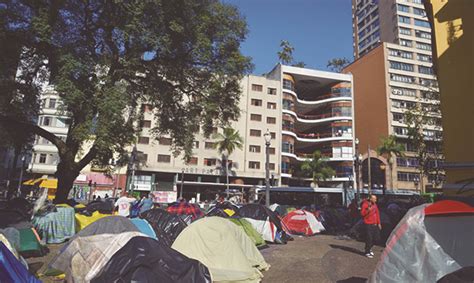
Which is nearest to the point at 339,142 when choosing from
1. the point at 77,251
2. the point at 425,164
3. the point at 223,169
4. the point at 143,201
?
the point at 223,169

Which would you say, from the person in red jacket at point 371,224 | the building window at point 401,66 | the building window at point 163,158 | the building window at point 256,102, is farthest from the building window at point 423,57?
the person in red jacket at point 371,224

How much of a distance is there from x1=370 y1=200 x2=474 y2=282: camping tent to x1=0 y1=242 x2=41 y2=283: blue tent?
514cm

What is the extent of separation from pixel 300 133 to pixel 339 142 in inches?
367

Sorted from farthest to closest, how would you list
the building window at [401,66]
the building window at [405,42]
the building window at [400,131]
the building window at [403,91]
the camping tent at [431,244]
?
1. the building window at [405,42]
2. the building window at [401,66]
3. the building window at [403,91]
4. the building window at [400,131]
5. the camping tent at [431,244]

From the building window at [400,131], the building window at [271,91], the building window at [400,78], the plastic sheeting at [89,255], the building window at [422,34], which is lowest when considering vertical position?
the plastic sheeting at [89,255]

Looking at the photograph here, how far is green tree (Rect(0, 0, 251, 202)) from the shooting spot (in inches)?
477

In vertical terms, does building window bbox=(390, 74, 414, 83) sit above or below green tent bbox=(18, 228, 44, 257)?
above

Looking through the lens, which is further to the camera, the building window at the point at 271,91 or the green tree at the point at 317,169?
the building window at the point at 271,91

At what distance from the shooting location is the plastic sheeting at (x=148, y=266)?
4.97 meters

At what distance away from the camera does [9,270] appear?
15.6ft

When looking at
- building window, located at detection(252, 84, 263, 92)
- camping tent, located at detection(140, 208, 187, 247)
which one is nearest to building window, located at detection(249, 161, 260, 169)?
building window, located at detection(252, 84, 263, 92)

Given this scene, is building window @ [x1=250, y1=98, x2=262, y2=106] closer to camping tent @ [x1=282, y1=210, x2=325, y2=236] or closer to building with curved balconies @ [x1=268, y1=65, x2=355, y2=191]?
building with curved balconies @ [x1=268, y1=65, x2=355, y2=191]

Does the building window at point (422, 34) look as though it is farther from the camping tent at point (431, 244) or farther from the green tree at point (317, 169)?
the camping tent at point (431, 244)

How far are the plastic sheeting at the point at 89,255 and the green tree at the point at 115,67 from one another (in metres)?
5.92
